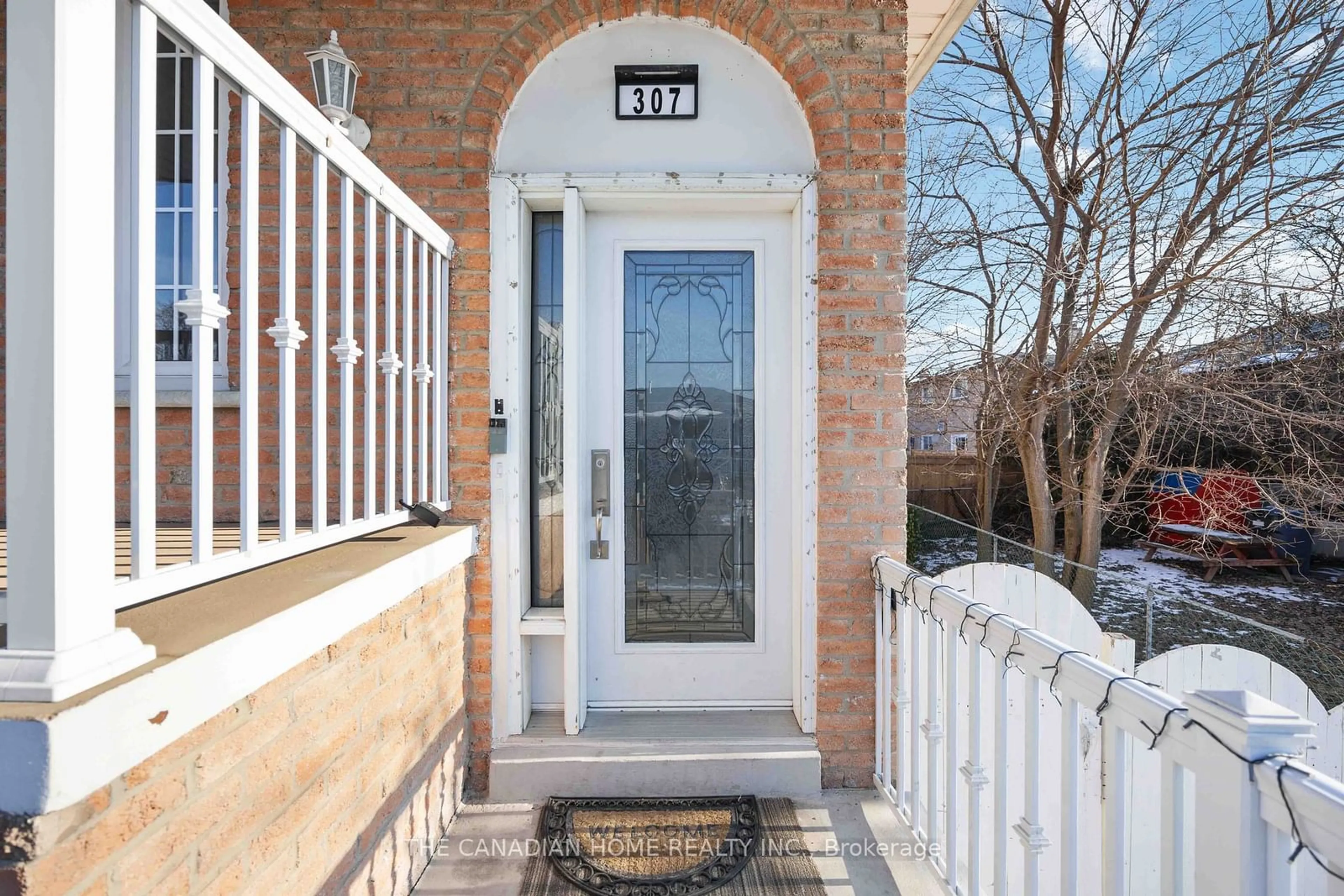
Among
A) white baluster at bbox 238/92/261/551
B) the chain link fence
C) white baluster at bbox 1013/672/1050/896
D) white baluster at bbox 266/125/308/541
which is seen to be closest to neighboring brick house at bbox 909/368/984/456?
the chain link fence

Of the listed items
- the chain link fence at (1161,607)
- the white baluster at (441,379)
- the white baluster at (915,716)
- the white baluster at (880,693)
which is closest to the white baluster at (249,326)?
the white baluster at (441,379)

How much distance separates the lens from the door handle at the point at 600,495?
2672mm

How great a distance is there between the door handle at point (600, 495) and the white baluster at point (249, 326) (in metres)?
1.45

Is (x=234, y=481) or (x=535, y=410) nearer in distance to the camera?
(x=234, y=481)

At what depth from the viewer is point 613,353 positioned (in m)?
2.70

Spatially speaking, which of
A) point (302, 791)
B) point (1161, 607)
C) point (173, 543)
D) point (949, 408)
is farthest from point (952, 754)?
point (949, 408)

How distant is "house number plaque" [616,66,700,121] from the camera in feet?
8.32

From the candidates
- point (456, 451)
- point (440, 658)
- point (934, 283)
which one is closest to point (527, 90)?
point (456, 451)

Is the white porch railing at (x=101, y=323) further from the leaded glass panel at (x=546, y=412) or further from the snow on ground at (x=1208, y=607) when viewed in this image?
the snow on ground at (x=1208, y=607)

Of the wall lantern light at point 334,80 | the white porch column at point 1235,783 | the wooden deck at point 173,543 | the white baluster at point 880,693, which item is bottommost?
the white baluster at point 880,693

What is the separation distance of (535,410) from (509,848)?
5.09 feet

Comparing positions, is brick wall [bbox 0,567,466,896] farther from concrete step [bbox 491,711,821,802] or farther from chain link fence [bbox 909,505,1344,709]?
chain link fence [bbox 909,505,1344,709]

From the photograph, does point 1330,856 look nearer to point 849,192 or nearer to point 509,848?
point 509,848

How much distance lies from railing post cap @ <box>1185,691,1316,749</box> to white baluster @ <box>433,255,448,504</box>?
2159 mm
